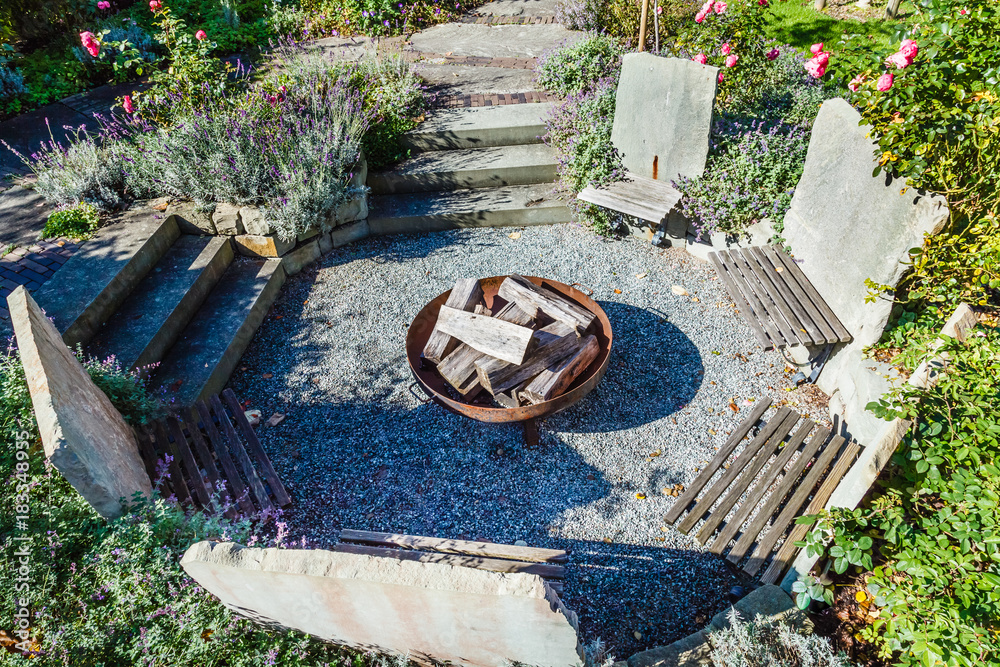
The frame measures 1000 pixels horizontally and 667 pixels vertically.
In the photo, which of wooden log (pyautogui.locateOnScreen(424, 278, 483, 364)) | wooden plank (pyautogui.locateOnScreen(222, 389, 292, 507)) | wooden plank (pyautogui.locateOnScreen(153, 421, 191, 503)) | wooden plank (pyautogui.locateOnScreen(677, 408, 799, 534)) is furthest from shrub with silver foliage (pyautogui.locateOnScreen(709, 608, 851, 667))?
wooden plank (pyautogui.locateOnScreen(153, 421, 191, 503))

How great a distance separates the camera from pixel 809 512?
3635 millimetres

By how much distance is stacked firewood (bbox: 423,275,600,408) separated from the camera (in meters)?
4.04

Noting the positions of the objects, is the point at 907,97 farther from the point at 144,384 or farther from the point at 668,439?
the point at 144,384

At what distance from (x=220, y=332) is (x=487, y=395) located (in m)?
2.54

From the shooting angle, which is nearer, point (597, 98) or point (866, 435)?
point (866, 435)

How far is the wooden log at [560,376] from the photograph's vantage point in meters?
3.97

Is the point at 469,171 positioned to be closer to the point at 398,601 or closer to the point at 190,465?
the point at 190,465

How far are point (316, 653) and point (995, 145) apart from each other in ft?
16.3

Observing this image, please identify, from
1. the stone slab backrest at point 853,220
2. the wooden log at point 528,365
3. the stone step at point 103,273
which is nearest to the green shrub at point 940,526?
the stone slab backrest at point 853,220

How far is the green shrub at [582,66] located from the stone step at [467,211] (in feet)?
4.55

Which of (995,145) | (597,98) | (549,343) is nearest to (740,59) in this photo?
(597,98)

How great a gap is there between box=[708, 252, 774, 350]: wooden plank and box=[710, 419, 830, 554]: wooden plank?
26.3 inches

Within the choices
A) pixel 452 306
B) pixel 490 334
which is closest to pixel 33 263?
pixel 452 306

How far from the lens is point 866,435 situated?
12.9 ft
